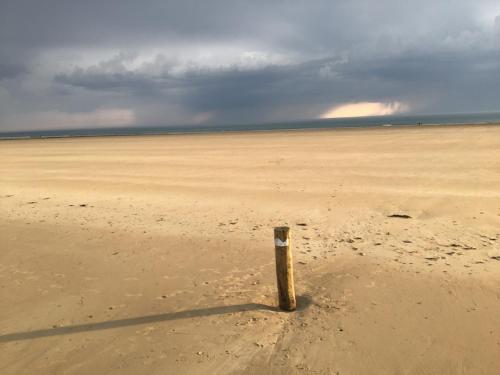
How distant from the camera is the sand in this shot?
455 centimetres

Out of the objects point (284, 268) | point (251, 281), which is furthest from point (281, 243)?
point (251, 281)

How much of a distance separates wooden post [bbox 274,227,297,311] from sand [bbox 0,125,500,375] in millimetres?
189

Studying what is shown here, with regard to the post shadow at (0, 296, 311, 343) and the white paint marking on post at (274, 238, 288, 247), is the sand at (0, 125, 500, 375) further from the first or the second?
the white paint marking on post at (274, 238, 288, 247)

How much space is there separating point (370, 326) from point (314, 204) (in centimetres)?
614

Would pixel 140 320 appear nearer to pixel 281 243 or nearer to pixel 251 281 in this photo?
pixel 251 281

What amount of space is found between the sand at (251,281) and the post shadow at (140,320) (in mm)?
27

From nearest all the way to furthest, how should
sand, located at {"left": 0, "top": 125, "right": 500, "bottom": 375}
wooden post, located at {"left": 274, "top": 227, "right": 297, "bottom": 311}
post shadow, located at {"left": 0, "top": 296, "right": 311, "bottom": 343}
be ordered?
sand, located at {"left": 0, "top": 125, "right": 500, "bottom": 375} → wooden post, located at {"left": 274, "top": 227, "right": 297, "bottom": 311} → post shadow, located at {"left": 0, "top": 296, "right": 311, "bottom": 343}

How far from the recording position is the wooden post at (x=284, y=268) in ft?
16.3

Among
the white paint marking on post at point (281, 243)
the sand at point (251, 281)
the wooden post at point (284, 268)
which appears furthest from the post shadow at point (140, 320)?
the white paint marking on post at point (281, 243)

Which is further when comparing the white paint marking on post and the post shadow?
the post shadow

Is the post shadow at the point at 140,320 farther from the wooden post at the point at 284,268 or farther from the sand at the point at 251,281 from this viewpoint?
the wooden post at the point at 284,268

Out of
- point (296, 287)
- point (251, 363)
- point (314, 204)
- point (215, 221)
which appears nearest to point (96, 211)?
point (215, 221)

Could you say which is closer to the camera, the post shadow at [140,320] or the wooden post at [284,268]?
the wooden post at [284,268]

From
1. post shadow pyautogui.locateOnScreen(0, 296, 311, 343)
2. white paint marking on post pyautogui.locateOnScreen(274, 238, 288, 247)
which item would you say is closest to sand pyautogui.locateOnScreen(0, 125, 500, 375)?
post shadow pyautogui.locateOnScreen(0, 296, 311, 343)
